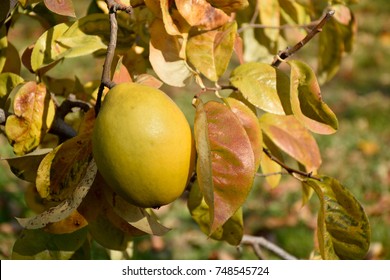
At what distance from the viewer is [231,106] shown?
0.87m

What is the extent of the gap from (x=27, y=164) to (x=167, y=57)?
10.5 inches

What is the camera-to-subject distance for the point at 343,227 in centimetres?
94

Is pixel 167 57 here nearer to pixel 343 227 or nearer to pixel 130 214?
pixel 130 214

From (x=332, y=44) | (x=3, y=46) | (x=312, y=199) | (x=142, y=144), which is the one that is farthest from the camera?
(x=312, y=199)

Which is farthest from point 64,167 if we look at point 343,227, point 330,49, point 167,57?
point 330,49

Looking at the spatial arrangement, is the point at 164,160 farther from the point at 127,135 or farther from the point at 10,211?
the point at 10,211

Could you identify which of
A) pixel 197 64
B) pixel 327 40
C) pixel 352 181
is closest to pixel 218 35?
pixel 197 64

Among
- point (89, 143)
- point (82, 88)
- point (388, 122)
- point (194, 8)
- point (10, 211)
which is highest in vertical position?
point (194, 8)

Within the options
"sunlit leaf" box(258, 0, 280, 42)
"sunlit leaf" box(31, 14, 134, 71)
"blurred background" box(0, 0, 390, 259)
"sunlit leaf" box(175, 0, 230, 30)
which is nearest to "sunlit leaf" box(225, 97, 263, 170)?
"sunlit leaf" box(175, 0, 230, 30)

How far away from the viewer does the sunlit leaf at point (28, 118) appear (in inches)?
36.8

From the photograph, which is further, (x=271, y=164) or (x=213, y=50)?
(x=271, y=164)

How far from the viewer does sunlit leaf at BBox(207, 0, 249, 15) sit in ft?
2.97

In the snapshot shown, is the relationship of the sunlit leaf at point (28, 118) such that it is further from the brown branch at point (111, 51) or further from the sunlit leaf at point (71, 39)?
the brown branch at point (111, 51)

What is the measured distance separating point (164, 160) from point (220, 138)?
105 mm
